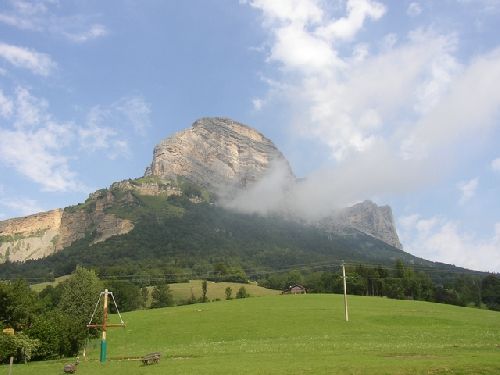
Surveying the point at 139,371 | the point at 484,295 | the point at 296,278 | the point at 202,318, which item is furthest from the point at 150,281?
the point at 139,371

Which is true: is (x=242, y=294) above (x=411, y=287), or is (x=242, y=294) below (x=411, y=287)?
below

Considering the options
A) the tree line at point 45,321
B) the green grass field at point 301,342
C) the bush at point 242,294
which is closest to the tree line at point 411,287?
the bush at point 242,294

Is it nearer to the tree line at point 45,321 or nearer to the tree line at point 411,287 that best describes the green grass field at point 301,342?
the tree line at point 45,321

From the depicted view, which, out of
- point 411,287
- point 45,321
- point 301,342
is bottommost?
point 301,342

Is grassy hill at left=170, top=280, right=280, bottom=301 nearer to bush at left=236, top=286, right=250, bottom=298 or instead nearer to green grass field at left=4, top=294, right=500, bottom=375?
bush at left=236, top=286, right=250, bottom=298

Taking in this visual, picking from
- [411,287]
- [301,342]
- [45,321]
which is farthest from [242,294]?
[301,342]

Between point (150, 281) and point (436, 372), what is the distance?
157214 millimetres

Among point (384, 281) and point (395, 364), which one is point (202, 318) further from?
point (384, 281)

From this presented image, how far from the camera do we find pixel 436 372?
25.1 meters

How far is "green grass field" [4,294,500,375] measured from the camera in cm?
2933

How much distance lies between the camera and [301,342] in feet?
167

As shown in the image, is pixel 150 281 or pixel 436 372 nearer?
pixel 436 372

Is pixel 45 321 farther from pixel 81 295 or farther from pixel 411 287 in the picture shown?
pixel 411 287

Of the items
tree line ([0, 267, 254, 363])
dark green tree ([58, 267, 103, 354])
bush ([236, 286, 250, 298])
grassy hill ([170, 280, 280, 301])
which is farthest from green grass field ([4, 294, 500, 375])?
grassy hill ([170, 280, 280, 301])
